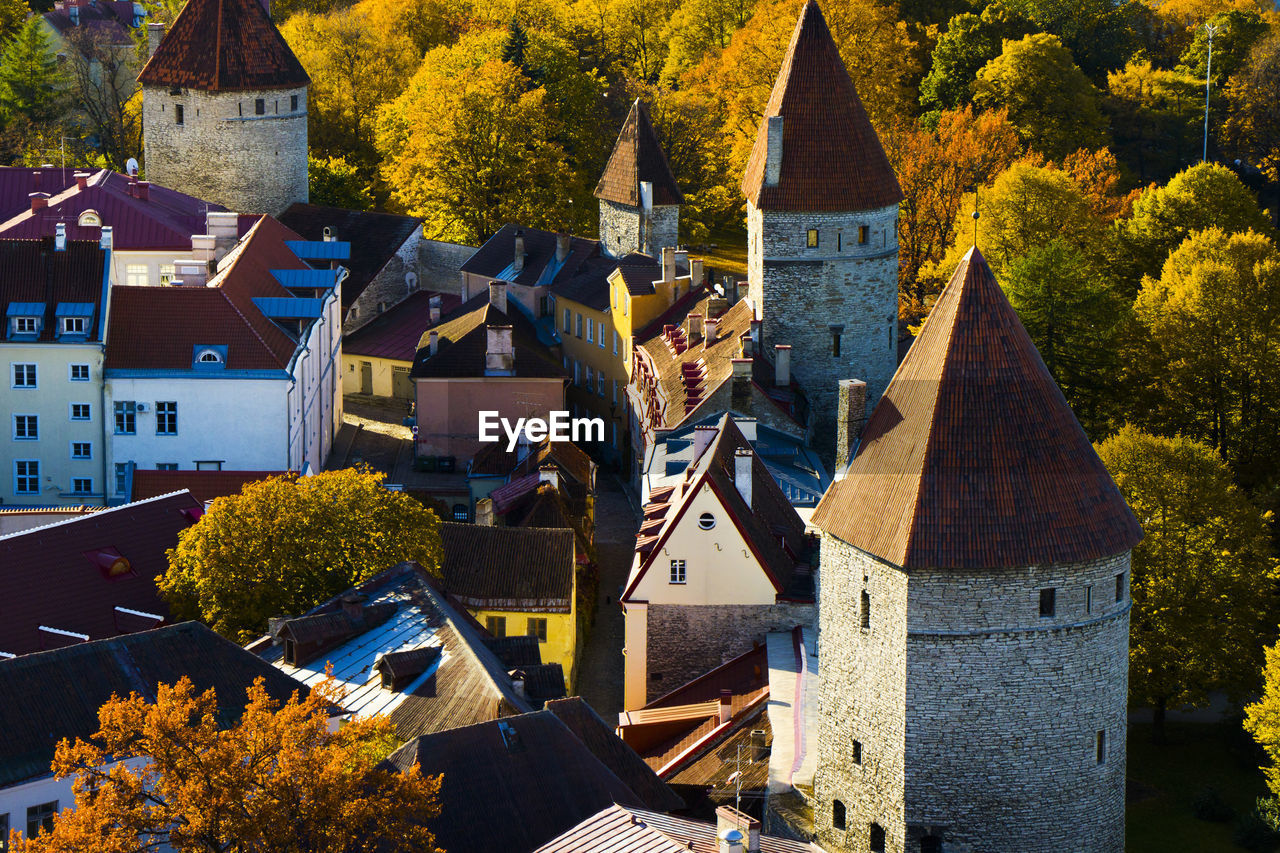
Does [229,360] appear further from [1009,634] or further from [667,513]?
[1009,634]

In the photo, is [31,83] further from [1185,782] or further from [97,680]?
[97,680]

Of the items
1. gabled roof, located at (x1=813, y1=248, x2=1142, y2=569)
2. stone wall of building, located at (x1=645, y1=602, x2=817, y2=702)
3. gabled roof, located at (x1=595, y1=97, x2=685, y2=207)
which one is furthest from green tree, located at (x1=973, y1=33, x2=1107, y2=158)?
gabled roof, located at (x1=813, y1=248, x2=1142, y2=569)

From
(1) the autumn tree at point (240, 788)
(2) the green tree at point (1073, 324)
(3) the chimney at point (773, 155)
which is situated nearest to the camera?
(1) the autumn tree at point (240, 788)

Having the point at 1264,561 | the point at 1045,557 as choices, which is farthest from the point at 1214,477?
the point at 1045,557

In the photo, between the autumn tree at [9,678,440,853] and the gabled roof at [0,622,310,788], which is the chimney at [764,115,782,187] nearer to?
the gabled roof at [0,622,310,788]

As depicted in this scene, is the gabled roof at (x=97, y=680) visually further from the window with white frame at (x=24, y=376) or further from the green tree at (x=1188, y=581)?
the window with white frame at (x=24, y=376)

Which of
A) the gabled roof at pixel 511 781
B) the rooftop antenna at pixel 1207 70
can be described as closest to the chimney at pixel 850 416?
the gabled roof at pixel 511 781

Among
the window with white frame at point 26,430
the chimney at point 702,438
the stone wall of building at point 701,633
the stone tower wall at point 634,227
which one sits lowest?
the stone wall of building at point 701,633
